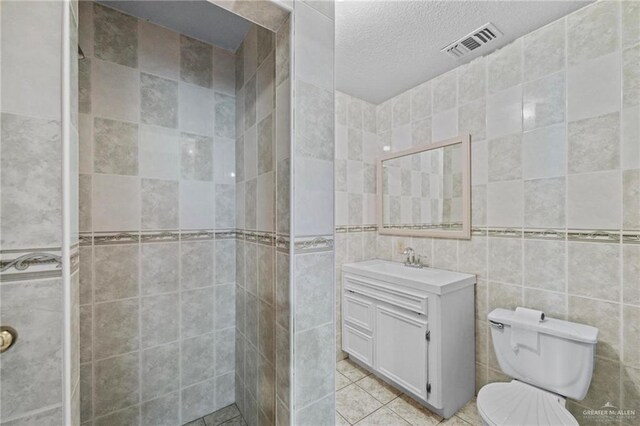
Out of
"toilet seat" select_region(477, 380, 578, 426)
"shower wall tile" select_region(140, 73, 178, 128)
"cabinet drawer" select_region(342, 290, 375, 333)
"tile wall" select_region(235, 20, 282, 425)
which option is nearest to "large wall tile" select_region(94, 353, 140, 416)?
"tile wall" select_region(235, 20, 282, 425)

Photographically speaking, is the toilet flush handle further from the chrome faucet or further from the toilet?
the chrome faucet

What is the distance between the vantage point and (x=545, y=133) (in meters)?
1.55

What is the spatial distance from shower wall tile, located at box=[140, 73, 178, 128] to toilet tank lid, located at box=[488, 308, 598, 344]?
2.24 metres

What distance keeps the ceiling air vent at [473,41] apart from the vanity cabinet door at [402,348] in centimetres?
180

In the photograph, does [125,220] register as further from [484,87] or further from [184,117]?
[484,87]

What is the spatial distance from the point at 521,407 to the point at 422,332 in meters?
0.55

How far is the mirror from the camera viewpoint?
1967mm

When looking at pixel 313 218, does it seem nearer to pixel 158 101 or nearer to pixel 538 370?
pixel 158 101

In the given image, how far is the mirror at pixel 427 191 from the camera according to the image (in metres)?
1.97

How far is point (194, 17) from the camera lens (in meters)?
1.49

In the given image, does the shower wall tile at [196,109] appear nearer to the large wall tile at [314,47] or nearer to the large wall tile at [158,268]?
the large wall tile at [158,268]

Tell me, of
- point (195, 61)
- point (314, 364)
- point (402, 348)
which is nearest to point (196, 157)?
point (195, 61)

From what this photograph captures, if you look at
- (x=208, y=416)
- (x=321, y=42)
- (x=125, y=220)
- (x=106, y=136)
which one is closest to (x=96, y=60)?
(x=106, y=136)

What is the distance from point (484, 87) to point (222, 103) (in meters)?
1.81
